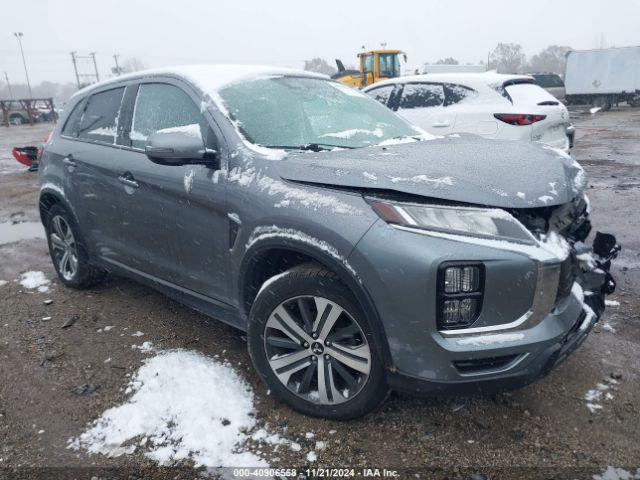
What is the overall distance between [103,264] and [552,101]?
5.77m

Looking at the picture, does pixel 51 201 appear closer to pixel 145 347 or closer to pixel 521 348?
pixel 145 347

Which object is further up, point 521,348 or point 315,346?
point 521,348

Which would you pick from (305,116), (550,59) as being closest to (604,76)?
(305,116)

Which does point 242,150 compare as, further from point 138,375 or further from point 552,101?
point 552,101

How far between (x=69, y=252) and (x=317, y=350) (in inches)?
108

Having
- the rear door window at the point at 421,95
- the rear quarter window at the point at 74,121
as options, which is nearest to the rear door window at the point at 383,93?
the rear door window at the point at 421,95

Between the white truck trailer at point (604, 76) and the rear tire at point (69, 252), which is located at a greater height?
the rear tire at point (69, 252)

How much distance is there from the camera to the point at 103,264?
380 centimetres

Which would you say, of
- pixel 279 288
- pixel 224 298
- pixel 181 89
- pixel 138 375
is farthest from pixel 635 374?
pixel 181 89

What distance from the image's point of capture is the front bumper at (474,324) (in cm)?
200

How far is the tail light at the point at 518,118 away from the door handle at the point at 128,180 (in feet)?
16.0

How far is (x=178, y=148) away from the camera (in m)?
2.61

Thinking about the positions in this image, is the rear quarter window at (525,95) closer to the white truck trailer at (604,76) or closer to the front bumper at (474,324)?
the front bumper at (474,324)

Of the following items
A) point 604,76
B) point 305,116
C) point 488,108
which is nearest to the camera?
point 305,116
